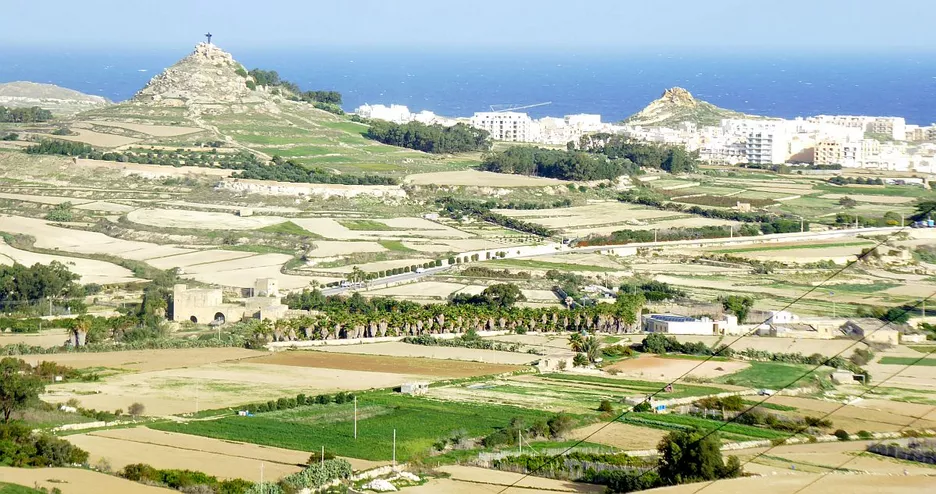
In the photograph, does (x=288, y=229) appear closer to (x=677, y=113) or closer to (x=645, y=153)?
(x=645, y=153)

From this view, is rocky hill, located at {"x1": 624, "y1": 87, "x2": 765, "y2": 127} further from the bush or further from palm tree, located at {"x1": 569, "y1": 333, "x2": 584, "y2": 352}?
the bush

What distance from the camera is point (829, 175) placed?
84312 mm

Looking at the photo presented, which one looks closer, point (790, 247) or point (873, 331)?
point (873, 331)

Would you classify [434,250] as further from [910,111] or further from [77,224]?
[910,111]

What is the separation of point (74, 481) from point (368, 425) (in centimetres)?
677

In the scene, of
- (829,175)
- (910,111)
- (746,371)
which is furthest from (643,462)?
(910,111)

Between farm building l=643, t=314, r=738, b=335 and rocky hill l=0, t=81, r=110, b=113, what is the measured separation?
76446 mm

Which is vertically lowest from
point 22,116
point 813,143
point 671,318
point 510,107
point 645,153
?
point 671,318

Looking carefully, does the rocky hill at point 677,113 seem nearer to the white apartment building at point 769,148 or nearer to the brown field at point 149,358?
the white apartment building at point 769,148

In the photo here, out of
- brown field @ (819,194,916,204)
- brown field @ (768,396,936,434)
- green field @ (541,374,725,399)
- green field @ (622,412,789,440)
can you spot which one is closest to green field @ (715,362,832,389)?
green field @ (541,374,725,399)

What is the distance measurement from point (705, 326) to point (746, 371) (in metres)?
5.70

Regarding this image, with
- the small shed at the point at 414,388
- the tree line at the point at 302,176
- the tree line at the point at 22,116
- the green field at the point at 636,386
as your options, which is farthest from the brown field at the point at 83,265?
the tree line at the point at 22,116

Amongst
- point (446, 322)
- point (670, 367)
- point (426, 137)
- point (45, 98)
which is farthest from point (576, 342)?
point (45, 98)

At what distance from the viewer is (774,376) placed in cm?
3603
